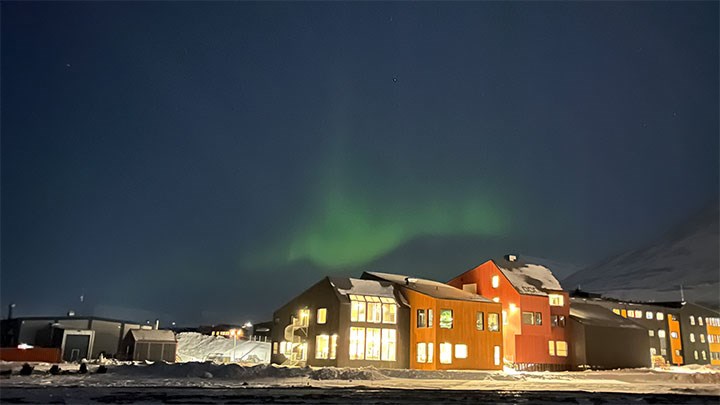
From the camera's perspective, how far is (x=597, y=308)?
250 ft

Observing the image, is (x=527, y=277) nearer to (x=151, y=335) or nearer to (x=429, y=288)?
(x=429, y=288)

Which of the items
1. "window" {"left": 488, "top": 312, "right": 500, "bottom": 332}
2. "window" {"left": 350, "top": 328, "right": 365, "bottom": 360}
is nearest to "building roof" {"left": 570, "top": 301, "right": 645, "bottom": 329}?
"window" {"left": 488, "top": 312, "right": 500, "bottom": 332}

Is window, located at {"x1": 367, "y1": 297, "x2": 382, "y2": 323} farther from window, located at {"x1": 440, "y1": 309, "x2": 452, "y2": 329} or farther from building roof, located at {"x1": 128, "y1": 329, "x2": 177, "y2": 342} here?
building roof, located at {"x1": 128, "y1": 329, "x2": 177, "y2": 342}

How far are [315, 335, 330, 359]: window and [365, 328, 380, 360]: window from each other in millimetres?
3567

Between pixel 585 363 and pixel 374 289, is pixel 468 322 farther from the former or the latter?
pixel 585 363

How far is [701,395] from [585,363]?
36485 millimetres

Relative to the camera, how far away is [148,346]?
2655 inches

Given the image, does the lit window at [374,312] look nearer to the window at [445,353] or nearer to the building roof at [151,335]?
the window at [445,353]

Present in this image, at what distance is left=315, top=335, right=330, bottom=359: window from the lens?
5269cm

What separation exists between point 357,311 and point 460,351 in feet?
33.2

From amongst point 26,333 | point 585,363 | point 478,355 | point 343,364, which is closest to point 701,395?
point 478,355

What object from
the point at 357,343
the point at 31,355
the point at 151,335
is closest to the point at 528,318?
the point at 357,343

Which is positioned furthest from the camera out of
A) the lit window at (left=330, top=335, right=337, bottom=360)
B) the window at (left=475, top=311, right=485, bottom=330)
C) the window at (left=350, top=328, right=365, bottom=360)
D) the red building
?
the red building

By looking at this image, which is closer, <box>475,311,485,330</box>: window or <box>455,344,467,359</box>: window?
<box>455,344,467,359</box>: window
